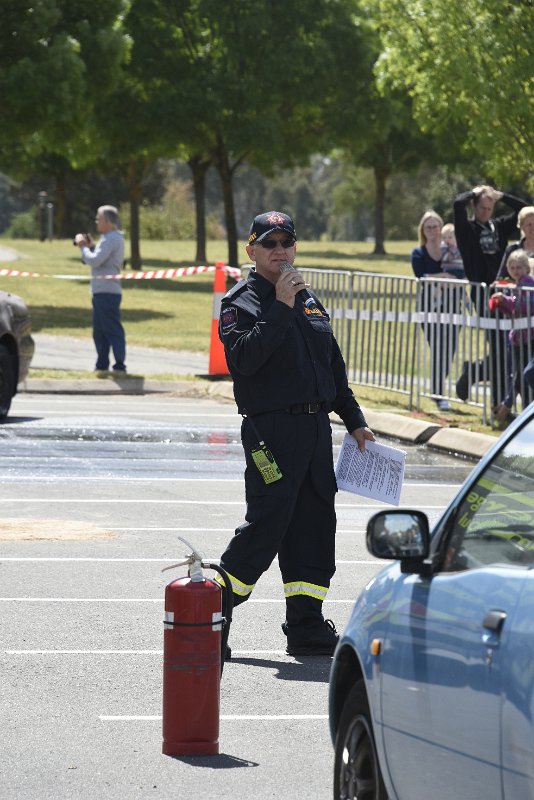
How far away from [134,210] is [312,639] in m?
46.3

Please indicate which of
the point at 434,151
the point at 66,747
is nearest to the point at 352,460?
the point at 66,747

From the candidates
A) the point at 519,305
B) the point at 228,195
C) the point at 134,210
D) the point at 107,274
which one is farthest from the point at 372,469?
the point at 134,210

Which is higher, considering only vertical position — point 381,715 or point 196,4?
point 196,4

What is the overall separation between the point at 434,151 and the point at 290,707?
60.0m

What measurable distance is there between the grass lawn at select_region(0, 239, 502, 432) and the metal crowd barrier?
27 centimetres

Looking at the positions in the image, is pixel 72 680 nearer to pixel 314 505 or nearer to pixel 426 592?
pixel 314 505

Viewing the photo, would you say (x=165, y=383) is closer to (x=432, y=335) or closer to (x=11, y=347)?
(x=11, y=347)

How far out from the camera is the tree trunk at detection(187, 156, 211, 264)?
53.0 m

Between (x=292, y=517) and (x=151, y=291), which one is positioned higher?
(x=292, y=517)

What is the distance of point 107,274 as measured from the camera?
66.7 ft

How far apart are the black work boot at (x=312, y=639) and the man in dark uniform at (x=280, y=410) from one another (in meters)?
0.14

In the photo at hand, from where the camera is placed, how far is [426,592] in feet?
14.6

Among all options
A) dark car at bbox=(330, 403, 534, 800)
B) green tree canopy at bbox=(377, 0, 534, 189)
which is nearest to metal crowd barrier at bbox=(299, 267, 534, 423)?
dark car at bbox=(330, 403, 534, 800)

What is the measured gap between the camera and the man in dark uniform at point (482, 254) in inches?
634
